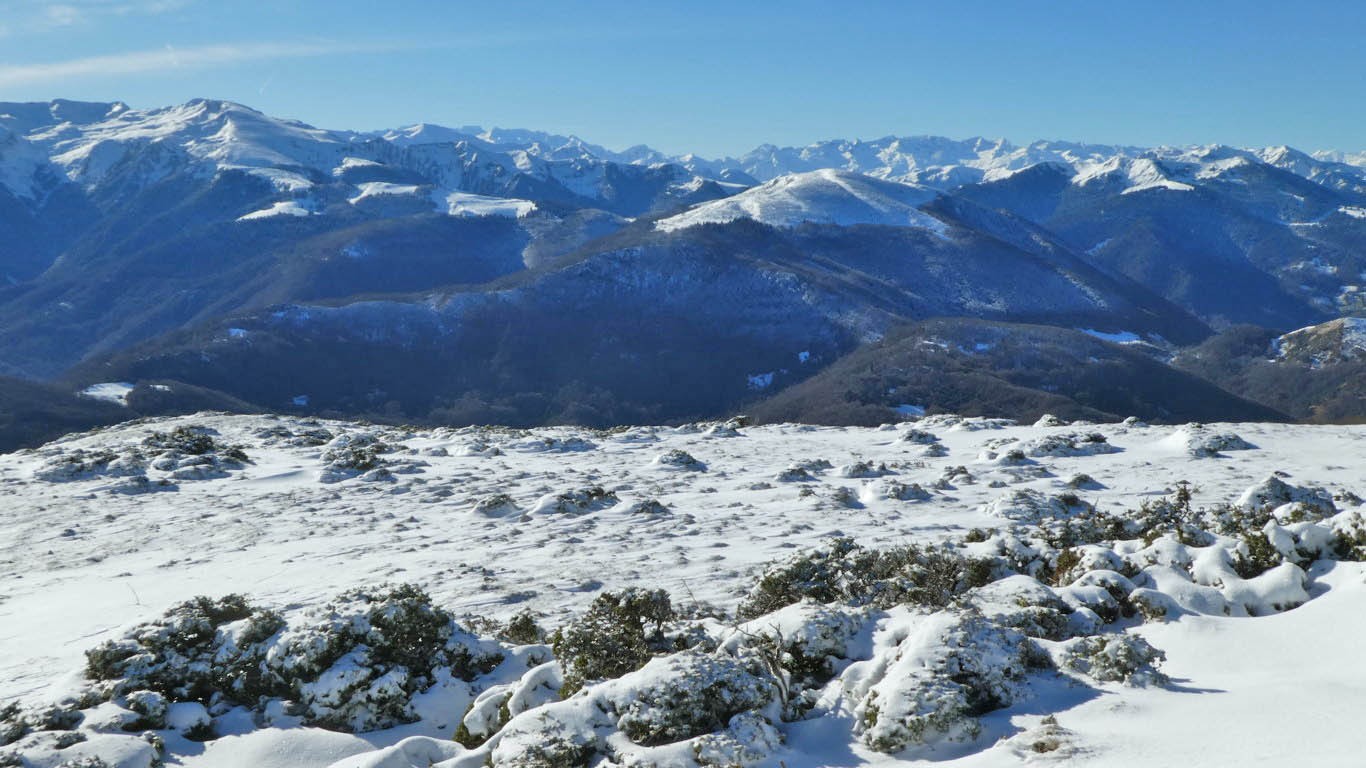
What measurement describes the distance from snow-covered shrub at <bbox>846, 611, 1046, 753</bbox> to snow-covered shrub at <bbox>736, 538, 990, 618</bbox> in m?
2.56

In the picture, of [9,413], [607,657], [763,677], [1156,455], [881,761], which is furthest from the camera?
[9,413]

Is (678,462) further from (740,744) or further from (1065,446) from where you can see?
(740,744)

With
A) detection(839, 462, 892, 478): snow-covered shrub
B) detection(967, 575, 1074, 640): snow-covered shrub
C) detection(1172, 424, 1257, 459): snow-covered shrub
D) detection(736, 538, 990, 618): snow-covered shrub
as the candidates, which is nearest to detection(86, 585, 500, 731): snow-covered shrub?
detection(736, 538, 990, 618): snow-covered shrub

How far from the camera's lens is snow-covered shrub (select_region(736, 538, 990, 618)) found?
1406 cm

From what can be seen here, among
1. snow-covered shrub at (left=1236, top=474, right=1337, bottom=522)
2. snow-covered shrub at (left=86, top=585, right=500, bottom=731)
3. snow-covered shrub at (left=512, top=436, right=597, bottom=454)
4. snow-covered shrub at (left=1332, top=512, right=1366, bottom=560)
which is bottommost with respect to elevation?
snow-covered shrub at (left=512, top=436, right=597, bottom=454)

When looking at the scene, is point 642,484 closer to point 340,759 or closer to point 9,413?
point 340,759

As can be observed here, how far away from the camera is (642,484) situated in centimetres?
2961

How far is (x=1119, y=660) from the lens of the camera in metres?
10.3

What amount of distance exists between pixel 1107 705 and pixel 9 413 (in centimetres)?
20381

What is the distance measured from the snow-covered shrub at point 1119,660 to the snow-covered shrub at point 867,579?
271 centimetres

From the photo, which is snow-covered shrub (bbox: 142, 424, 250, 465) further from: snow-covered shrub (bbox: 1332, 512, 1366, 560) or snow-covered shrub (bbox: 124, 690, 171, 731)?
snow-covered shrub (bbox: 1332, 512, 1366, 560)

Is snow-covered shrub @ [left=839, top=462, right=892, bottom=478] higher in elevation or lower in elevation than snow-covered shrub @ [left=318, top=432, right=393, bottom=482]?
higher

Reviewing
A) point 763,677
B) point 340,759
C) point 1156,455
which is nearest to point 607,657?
point 763,677

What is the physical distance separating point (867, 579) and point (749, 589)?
263cm
